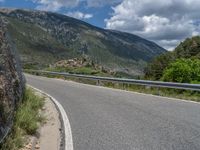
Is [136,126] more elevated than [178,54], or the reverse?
[178,54]

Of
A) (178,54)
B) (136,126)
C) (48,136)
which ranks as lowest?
(48,136)

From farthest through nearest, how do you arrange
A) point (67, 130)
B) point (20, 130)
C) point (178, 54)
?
point (178, 54), point (67, 130), point (20, 130)

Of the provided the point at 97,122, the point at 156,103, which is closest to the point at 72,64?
the point at 156,103

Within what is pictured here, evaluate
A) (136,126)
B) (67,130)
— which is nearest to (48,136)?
(67,130)

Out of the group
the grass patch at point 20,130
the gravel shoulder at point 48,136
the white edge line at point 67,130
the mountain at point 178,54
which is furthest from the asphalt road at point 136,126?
the mountain at point 178,54

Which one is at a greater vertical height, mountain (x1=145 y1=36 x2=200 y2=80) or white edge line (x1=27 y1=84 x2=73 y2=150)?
mountain (x1=145 y1=36 x2=200 y2=80)

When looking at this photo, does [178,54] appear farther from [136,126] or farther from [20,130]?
[20,130]

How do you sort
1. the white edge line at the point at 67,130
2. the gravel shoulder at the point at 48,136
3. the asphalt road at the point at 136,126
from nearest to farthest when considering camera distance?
the asphalt road at the point at 136,126 → the white edge line at the point at 67,130 → the gravel shoulder at the point at 48,136

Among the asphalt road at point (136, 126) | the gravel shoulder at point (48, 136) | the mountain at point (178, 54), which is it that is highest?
the mountain at point (178, 54)

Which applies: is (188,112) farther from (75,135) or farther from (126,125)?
(75,135)

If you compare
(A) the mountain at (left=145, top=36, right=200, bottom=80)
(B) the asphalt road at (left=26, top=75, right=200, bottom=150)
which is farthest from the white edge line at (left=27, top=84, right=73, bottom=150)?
(A) the mountain at (left=145, top=36, right=200, bottom=80)

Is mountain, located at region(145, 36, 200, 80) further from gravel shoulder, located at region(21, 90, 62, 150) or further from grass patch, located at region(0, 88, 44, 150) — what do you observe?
grass patch, located at region(0, 88, 44, 150)

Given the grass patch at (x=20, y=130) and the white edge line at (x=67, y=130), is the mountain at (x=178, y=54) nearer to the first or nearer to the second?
the white edge line at (x=67, y=130)

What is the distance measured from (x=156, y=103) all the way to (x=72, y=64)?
156 feet
